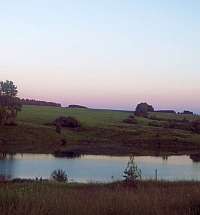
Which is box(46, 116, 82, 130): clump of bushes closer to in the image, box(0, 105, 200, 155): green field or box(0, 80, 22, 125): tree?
box(0, 105, 200, 155): green field

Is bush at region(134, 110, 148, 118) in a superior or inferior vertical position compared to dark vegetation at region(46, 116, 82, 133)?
superior

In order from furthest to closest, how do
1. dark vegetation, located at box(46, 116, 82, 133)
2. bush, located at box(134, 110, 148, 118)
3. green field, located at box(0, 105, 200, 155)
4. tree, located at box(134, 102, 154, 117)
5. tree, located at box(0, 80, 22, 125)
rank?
1. tree, located at box(134, 102, 154, 117)
2. bush, located at box(134, 110, 148, 118)
3. dark vegetation, located at box(46, 116, 82, 133)
4. tree, located at box(0, 80, 22, 125)
5. green field, located at box(0, 105, 200, 155)

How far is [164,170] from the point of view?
4038 centimetres

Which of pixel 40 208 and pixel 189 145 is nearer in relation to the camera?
pixel 40 208

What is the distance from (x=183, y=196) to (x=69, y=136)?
63324mm

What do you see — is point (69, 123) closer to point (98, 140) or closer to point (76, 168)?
point (98, 140)

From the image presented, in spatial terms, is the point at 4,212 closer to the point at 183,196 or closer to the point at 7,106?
the point at 183,196

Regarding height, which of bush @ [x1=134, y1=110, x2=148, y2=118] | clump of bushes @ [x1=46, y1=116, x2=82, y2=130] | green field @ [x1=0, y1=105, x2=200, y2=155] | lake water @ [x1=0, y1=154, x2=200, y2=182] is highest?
bush @ [x1=134, y1=110, x2=148, y2=118]

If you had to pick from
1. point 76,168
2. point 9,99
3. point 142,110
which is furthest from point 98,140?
point 142,110

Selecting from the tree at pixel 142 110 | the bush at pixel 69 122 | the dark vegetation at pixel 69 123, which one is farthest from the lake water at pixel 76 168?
the tree at pixel 142 110

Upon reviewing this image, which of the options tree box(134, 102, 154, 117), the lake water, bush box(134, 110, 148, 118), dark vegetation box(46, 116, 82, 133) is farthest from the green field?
tree box(134, 102, 154, 117)

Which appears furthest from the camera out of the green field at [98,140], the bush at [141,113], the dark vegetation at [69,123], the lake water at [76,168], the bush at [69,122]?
the bush at [141,113]

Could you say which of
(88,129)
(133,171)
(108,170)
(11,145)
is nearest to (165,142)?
(88,129)

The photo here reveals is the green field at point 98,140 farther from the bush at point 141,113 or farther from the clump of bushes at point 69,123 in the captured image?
the bush at point 141,113
